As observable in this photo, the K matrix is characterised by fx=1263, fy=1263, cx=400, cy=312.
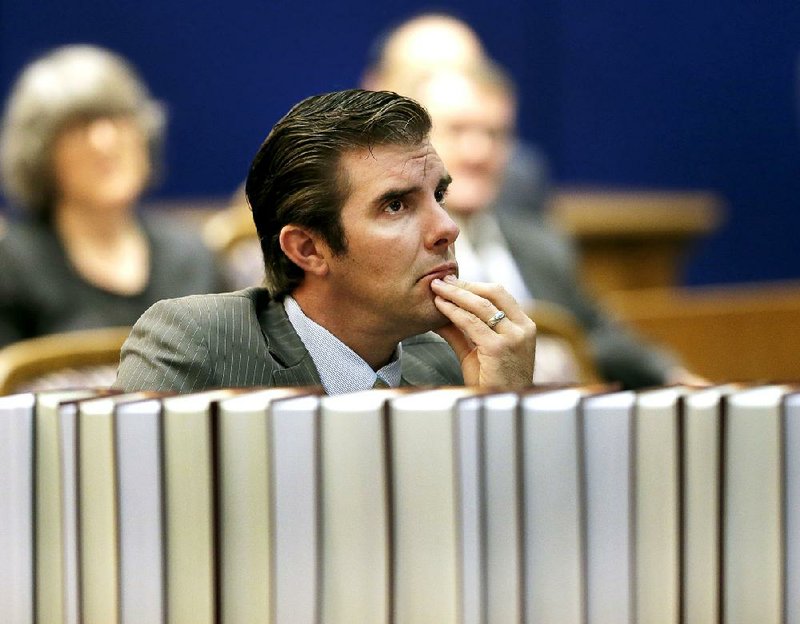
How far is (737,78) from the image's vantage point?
14.7 ft

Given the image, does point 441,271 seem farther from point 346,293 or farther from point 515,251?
point 515,251

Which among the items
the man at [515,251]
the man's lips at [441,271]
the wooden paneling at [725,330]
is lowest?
the wooden paneling at [725,330]

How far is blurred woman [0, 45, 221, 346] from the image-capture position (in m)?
1.94

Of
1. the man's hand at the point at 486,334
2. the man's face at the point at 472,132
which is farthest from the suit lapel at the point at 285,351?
the man's face at the point at 472,132

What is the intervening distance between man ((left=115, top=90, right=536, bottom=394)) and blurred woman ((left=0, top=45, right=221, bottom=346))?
0.80 m

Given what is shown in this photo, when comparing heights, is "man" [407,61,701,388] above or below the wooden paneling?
above

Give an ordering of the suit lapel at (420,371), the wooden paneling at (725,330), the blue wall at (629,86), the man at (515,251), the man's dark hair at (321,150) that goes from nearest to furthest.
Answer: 1. the man's dark hair at (321,150)
2. the suit lapel at (420,371)
3. the man at (515,251)
4. the wooden paneling at (725,330)
5. the blue wall at (629,86)

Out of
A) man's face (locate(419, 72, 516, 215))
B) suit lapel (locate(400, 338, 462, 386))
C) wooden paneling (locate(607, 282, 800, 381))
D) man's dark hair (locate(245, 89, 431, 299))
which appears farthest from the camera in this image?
wooden paneling (locate(607, 282, 800, 381))

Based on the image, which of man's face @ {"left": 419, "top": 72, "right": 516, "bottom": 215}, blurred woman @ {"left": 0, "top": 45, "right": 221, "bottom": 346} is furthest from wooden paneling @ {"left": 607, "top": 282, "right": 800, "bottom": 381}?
blurred woman @ {"left": 0, "top": 45, "right": 221, "bottom": 346}

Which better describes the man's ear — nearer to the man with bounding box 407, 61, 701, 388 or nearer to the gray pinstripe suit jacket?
the gray pinstripe suit jacket

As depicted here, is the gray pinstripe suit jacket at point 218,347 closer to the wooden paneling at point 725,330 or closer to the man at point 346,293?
the man at point 346,293

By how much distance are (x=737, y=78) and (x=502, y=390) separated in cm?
375

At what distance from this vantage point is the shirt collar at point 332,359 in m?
1.07

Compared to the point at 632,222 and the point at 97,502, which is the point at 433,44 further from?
the point at 632,222
